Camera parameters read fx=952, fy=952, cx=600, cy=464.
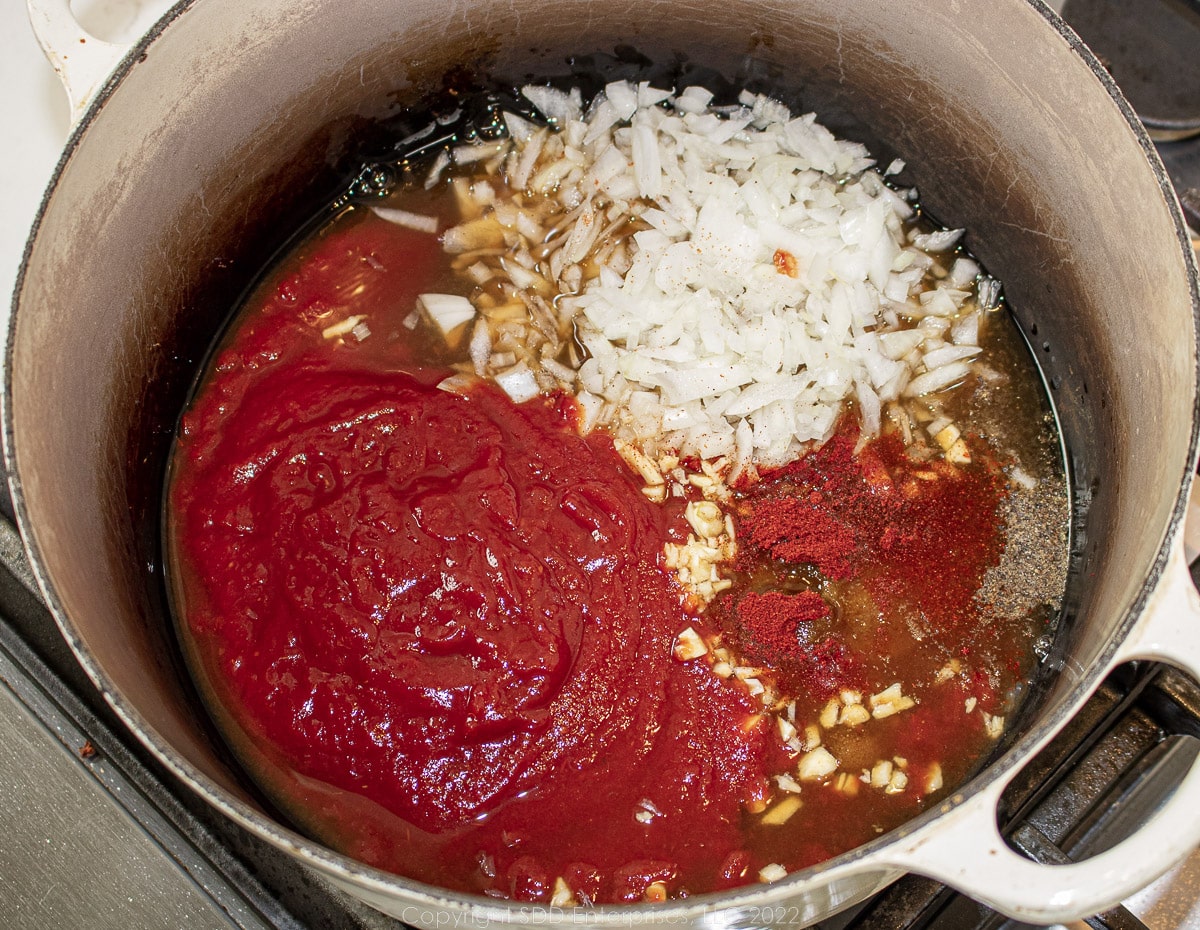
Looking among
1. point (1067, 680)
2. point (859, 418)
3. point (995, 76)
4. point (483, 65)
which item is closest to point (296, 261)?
point (483, 65)

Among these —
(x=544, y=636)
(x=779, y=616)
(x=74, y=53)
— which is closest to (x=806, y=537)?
(x=779, y=616)

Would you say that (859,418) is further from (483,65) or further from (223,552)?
(223,552)

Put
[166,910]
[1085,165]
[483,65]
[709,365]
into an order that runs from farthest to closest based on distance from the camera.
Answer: [483,65] → [709,365] → [1085,165] → [166,910]

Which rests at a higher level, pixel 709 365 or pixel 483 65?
pixel 483 65

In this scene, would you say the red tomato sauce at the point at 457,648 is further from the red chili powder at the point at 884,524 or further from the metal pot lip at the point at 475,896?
the metal pot lip at the point at 475,896

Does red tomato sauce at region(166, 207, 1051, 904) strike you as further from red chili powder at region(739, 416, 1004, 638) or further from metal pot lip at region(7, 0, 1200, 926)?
metal pot lip at region(7, 0, 1200, 926)

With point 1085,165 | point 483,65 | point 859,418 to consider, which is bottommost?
point 859,418

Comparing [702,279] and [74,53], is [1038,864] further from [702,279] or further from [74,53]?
[74,53]

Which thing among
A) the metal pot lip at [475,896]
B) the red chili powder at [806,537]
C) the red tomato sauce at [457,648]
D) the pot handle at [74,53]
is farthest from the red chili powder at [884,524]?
the pot handle at [74,53]
